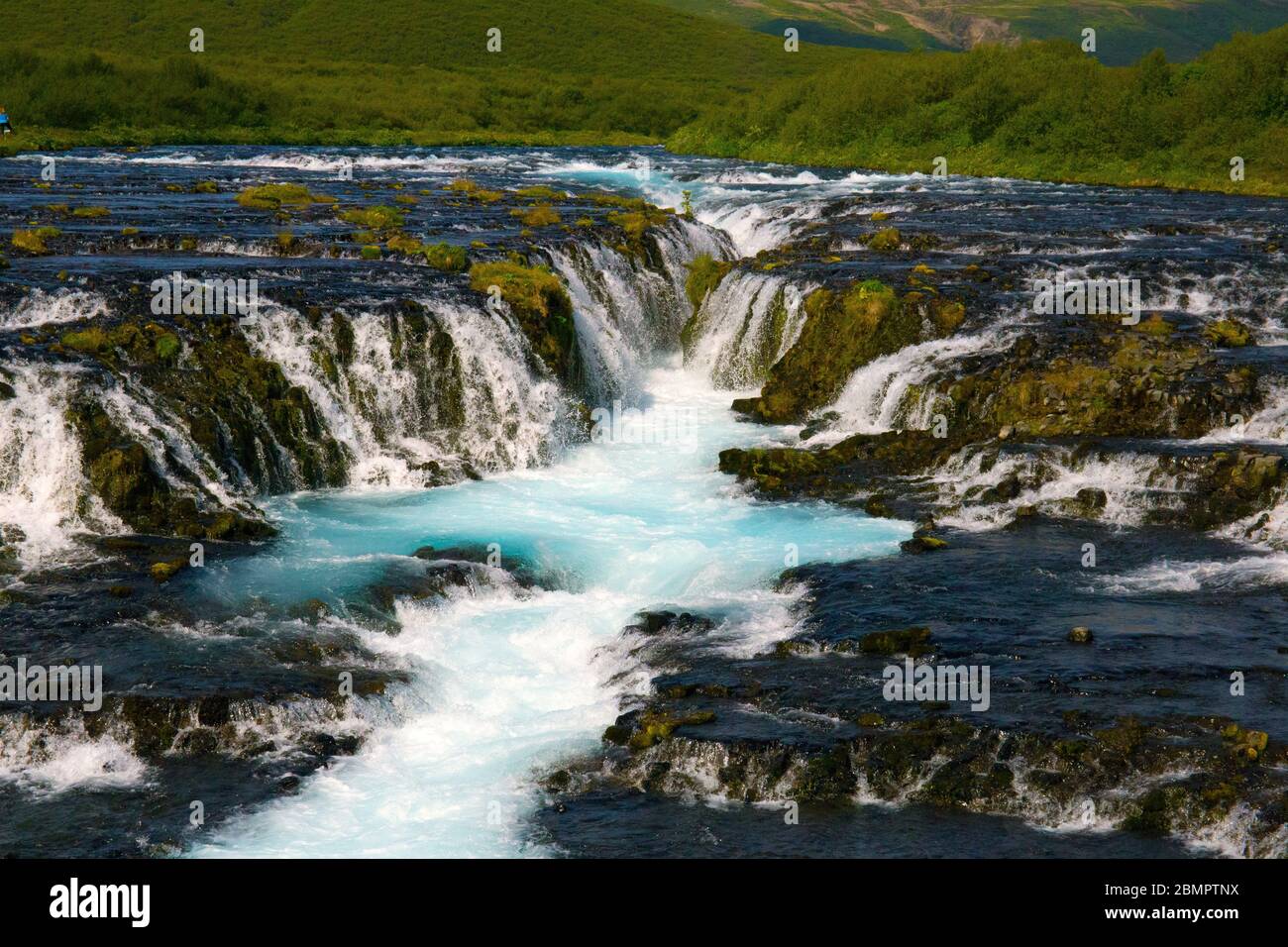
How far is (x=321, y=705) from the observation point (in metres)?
18.4

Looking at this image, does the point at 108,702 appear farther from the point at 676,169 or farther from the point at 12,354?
the point at 676,169

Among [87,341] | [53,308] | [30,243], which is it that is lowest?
[87,341]

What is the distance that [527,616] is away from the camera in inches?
874

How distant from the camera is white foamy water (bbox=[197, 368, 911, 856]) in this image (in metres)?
16.4

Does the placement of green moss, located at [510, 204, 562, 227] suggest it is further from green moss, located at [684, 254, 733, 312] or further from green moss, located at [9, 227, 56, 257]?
green moss, located at [9, 227, 56, 257]

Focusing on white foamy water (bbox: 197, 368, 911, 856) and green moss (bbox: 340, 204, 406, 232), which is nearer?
white foamy water (bbox: 197, 368, 911, 856)

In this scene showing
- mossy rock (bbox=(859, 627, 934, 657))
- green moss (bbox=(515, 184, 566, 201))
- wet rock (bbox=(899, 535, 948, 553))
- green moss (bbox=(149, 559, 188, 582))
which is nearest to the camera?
mossy rock (bbox=(859, 627, 934, 657))

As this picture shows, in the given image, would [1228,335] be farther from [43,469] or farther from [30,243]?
[30,243]

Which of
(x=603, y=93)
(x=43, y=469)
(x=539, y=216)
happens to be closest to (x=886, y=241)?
(x=539, y=216)

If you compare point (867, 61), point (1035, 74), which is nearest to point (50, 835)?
point (1035, 74)

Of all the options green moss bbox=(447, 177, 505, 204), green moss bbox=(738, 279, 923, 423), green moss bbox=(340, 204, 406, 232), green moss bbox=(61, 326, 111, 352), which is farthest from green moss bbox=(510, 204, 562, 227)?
green moss bbox=(61, 326, 111, 352)

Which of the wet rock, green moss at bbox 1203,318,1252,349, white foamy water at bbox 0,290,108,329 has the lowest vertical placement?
the wet rock

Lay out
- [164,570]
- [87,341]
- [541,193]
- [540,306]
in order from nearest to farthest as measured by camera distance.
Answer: [164,570]
[87,341]
[540,306]
[541,193]

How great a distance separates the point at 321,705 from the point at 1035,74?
67.3 metres
